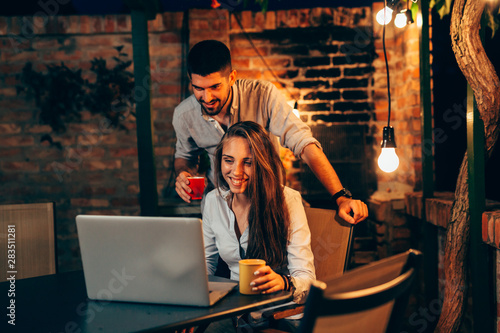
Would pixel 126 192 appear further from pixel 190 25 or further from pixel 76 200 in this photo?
pixel 190 25

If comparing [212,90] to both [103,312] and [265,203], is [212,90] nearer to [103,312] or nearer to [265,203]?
[265,203]

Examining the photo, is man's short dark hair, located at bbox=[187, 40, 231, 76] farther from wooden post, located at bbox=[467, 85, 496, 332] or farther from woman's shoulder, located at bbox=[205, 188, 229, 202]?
wooden post, located at bbox=[467, 85, 496, 332]

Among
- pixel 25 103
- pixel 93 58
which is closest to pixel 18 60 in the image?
pixel 25 103

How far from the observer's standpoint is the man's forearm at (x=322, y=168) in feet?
5.98

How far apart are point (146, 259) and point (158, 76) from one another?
242cm

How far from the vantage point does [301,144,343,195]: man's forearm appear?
1.82m

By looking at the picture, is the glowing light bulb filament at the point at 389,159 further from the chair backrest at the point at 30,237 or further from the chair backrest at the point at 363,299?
the chair backrest at the point at 30,237

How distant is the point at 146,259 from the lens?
Result: 1.12 metres

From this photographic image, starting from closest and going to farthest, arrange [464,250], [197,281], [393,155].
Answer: [197,281] → [464,250] → [393,155]

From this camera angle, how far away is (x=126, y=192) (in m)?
3.38

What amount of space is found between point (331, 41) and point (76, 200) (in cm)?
233

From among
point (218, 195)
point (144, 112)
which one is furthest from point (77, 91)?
point (218, 195)

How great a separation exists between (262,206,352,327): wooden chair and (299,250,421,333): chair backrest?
1.95ft

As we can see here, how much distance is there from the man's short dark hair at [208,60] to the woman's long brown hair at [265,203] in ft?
1.39
